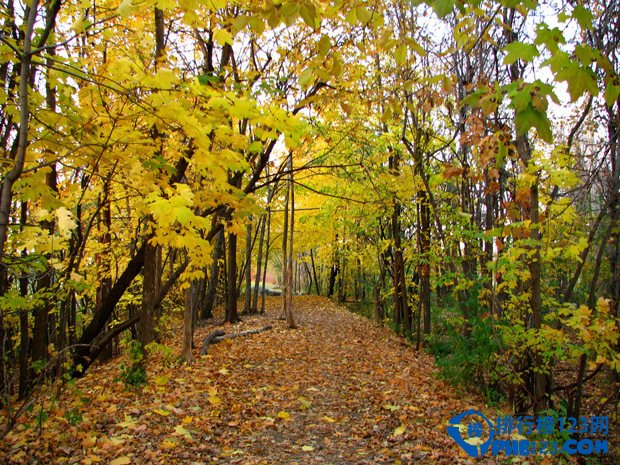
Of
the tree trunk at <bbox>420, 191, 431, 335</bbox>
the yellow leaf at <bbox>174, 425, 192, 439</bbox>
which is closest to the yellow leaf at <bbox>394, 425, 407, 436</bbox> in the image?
the yellow leaf at <bbox>174, 425, 192, 439</bbox>

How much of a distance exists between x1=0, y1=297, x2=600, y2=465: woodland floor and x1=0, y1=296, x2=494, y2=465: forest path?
0.01 metres

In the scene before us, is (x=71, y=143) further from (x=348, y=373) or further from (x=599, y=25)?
(x=599, y=25)

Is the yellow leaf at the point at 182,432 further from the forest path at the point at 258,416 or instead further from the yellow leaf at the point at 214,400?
the yellow leaf at the point at 214,400

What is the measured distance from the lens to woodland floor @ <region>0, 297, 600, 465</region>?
4.06 m

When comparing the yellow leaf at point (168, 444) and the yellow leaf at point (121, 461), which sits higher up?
the yellow leaf at point (121, 461)

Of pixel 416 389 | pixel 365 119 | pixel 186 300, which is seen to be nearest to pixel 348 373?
pixel 416 389

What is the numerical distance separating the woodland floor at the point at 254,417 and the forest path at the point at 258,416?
0.01m

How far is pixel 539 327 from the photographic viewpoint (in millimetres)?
5328

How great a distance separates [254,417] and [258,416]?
0.07 meters

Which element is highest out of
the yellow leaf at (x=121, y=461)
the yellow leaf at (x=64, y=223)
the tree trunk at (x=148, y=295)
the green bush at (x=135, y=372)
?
the yellow leaf at (x=64, y=223)

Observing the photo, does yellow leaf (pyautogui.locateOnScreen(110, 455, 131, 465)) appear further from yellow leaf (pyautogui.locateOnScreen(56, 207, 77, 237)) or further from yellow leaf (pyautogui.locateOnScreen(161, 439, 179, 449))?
yellow leaf (pyautogui.locateOnScreen(56, 207, 77, 237))

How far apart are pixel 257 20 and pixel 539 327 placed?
5114 mm

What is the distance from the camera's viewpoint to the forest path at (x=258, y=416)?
4.07 metres

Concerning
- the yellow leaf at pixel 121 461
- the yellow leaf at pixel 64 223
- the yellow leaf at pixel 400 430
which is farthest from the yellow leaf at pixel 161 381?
the yellow leaf at pixel 64 223
